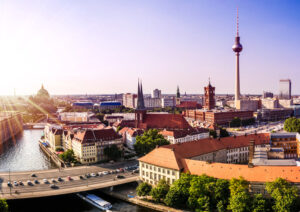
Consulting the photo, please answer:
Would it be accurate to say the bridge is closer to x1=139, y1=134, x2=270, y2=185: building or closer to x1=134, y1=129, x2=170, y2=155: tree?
x1=139, y1=134, x2=270, y2=185: building

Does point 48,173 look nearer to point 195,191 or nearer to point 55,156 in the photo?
point 55,156

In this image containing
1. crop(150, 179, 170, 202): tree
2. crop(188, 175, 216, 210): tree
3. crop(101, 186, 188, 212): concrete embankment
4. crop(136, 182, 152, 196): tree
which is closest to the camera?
crop(188, 175, 216, 210): tree

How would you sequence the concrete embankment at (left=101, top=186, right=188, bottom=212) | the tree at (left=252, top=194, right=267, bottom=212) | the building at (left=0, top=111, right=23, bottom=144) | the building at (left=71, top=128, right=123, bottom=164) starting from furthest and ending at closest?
the building at (left=0, top=111, right=23, bottom=144) < the building at (left=71, top=128, right=123, bottom=164) < the concrete embankment at (left=101, top=186, right=188, bottom=212) < the tree at (left=252, top=194, right=267, bottom=212)

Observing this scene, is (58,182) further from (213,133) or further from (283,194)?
(213,133)

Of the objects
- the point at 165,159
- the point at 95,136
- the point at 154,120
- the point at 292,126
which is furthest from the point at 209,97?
the point at 165,159

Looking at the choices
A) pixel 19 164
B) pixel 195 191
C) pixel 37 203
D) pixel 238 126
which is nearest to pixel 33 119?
pixel 19 164

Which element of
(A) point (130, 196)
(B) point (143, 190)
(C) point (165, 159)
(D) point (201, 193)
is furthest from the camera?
(C) point (165, 159)

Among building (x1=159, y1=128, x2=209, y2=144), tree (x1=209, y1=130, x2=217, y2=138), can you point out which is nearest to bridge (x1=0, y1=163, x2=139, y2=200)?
building (x1=159, y1=128, x2=209, y2=144)
